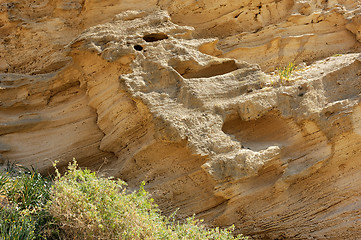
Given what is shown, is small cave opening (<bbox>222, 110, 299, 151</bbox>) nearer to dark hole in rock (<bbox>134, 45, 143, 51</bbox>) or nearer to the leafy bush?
dark hole in rock (<bbox>134, 45, 143, 51</bbox>)

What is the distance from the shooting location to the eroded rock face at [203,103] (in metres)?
5.91

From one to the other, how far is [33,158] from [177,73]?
3.13 meters

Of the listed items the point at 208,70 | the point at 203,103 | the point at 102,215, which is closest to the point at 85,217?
the point at 102,215

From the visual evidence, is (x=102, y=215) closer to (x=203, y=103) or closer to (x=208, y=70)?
(x=203, y=103)

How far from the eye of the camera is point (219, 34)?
24.5 feet

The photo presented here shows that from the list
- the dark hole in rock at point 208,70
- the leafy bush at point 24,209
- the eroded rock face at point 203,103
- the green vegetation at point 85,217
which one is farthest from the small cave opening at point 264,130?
the leafy bush at point 24,209

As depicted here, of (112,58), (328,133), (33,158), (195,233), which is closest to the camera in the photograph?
(195,233)

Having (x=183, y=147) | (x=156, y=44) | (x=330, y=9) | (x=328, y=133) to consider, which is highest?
(x=330, y=9)

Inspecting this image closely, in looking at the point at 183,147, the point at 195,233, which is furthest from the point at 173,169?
the point at 195,233

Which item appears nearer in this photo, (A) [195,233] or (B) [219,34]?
(A) [195,233]

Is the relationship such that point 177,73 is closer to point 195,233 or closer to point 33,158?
point 195,233

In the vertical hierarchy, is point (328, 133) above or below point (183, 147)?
above

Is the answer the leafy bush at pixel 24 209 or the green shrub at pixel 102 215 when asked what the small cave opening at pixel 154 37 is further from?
the leafy bush at pixel 24 209

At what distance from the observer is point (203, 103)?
6.07m
